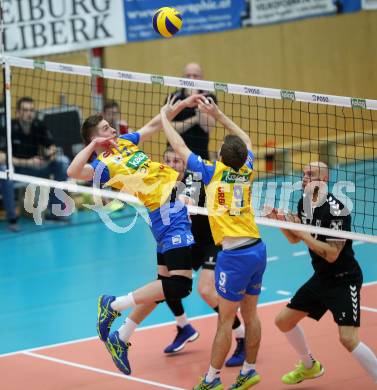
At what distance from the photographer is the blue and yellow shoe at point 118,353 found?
9.53m

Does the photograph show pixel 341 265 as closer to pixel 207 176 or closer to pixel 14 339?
pixel 207 176

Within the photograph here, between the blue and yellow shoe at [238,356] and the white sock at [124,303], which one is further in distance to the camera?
the blue and yellow shoe at [238,356]

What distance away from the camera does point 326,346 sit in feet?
34.7

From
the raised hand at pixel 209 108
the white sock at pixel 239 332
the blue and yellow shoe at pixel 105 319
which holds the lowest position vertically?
the white sock at pixel 239 332

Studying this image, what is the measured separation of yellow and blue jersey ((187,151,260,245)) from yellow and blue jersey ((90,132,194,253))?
796mm

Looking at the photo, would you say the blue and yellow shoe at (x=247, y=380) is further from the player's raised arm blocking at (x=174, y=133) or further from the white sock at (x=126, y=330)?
the player's raised arm blocking at (x=174, y=133)

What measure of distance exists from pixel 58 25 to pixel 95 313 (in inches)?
292

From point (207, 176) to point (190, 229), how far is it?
1384mm

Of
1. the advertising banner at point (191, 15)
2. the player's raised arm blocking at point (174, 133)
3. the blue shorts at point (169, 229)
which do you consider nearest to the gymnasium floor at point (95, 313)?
the blue shorts at point (169, 229)

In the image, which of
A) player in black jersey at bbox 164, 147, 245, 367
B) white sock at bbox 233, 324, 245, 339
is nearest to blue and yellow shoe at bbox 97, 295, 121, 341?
player in black jersey at bbox 164, 147, 245, 367

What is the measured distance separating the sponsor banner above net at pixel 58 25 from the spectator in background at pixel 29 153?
167 cm

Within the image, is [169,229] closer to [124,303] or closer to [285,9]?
[124,303]

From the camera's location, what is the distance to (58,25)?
1775cm

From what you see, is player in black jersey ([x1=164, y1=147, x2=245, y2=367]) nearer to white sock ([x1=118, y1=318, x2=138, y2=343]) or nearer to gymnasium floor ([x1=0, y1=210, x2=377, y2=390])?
gymnasium floor ([x1=0, y1=210, x2=377, y2=390])
